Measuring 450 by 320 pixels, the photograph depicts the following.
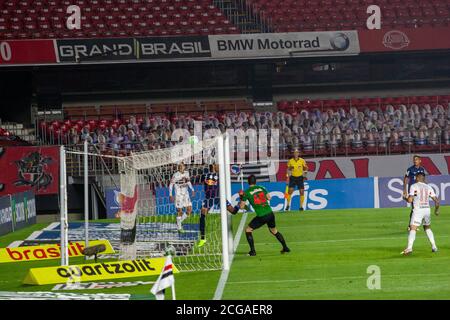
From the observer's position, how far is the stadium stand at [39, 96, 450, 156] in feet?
133

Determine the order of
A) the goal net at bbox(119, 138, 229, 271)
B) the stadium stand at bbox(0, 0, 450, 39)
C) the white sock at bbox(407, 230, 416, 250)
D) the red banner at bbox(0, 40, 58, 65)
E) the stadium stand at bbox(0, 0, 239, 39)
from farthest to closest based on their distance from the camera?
the stadium stand at bbox(0, 0, 450, 39) → the stadium stand at bbox(0, 0, 239, 39) → the red banner at bbox(0, 40, 58, 65) → the goal net at bbox(119, 138, 229, 271) → the white sock at bbox(407, 230, 416, 250)

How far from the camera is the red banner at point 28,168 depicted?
3822cm

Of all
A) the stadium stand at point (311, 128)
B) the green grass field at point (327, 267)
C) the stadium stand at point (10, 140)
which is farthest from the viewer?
the stadium stand at point (311, 128)

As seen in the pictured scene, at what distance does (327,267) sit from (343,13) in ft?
85.6

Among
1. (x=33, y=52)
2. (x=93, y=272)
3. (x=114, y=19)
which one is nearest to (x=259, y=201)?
(x=93, y=272)

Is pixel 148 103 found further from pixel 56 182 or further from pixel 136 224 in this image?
pixel 136 224

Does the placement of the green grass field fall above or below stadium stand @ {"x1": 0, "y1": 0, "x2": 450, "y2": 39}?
below

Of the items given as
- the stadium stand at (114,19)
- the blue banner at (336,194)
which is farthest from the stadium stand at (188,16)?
the blue banner at (336,194)

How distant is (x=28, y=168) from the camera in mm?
38312

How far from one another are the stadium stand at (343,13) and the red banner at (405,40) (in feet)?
2.57

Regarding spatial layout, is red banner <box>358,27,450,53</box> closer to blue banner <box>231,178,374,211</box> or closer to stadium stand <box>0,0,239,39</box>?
stadium stand <box>0,0,239,39</box>

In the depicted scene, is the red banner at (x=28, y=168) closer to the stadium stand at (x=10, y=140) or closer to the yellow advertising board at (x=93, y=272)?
the stadium stand at (x=10, y=140)

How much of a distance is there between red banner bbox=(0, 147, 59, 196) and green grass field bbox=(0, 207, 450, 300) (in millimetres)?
8807

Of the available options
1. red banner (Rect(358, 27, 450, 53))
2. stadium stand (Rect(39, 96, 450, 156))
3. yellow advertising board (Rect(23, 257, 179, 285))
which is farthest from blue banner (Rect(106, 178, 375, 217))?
yellow advertising board (Rect(23, 257, 179, 285))
